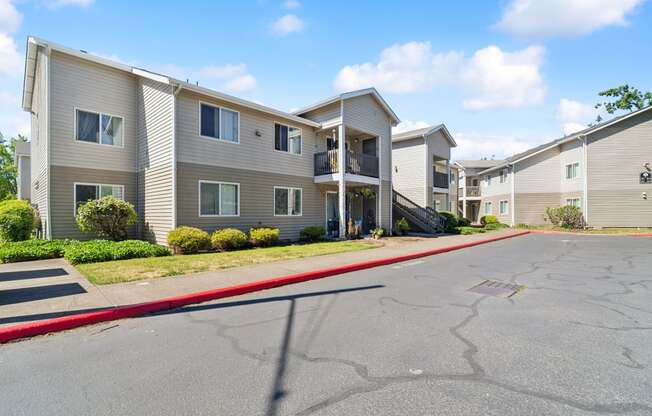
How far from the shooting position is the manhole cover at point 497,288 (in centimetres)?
657

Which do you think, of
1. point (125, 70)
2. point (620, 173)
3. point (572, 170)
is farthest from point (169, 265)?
point (572, 170)

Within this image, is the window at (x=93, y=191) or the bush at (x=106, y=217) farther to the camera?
the window at (x=93, y=191)

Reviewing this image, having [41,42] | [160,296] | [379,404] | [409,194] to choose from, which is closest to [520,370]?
[379,404]

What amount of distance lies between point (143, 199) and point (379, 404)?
14.2m

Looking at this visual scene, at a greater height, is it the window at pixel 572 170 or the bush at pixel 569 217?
the window at pixel 572 170

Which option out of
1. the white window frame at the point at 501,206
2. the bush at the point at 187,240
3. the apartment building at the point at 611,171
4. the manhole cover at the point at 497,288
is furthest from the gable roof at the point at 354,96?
the white window frame at the point at 501,206

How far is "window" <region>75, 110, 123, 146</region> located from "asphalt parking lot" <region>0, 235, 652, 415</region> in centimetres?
1163

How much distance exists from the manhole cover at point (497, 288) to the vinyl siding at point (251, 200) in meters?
10.0

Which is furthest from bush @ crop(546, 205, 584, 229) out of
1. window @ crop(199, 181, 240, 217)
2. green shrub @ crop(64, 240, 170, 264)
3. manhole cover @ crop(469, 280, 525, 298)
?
green shrub @ crop(64, 240, 170, 264)

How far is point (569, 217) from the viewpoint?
25500mm

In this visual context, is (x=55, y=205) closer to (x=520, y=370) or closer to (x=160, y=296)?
(x=160, y=296)

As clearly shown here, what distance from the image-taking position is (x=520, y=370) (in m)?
3.42

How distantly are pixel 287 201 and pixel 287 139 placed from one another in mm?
3133

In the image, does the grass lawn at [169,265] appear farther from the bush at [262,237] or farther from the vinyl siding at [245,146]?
the vinyl siding at [245,146]
